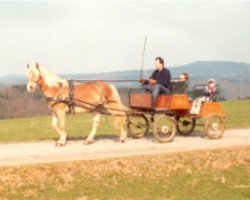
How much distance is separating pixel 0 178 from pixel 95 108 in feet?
17.4

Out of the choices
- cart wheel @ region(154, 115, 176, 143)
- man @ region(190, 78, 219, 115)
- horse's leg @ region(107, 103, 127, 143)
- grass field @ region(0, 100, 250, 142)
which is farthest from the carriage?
grass field @ region(0, 100, 250, 142)

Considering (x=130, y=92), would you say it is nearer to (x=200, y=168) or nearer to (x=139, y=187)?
(x=200, y=168)

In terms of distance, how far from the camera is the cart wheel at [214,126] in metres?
16.8

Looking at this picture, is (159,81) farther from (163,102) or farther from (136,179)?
(136,179)

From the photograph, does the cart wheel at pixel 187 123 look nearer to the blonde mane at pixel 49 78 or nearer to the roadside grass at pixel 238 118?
the roadside grass at pixel 238 118

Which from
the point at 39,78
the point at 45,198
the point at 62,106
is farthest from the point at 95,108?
the point at 45,198

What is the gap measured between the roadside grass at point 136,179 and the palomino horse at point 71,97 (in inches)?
125

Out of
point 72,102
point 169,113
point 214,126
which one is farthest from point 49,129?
point 214,126

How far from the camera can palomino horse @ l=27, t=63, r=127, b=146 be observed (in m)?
14.8

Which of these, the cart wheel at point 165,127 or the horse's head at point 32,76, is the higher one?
the horse's head at point 32,76

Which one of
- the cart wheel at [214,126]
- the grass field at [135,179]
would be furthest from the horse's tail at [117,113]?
the cart wheel at [214,126]

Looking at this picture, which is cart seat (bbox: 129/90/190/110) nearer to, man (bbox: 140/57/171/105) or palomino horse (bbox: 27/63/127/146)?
man (bbox: 140/57/171/105)

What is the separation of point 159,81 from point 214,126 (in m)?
2.79

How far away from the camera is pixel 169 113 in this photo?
651 inches
